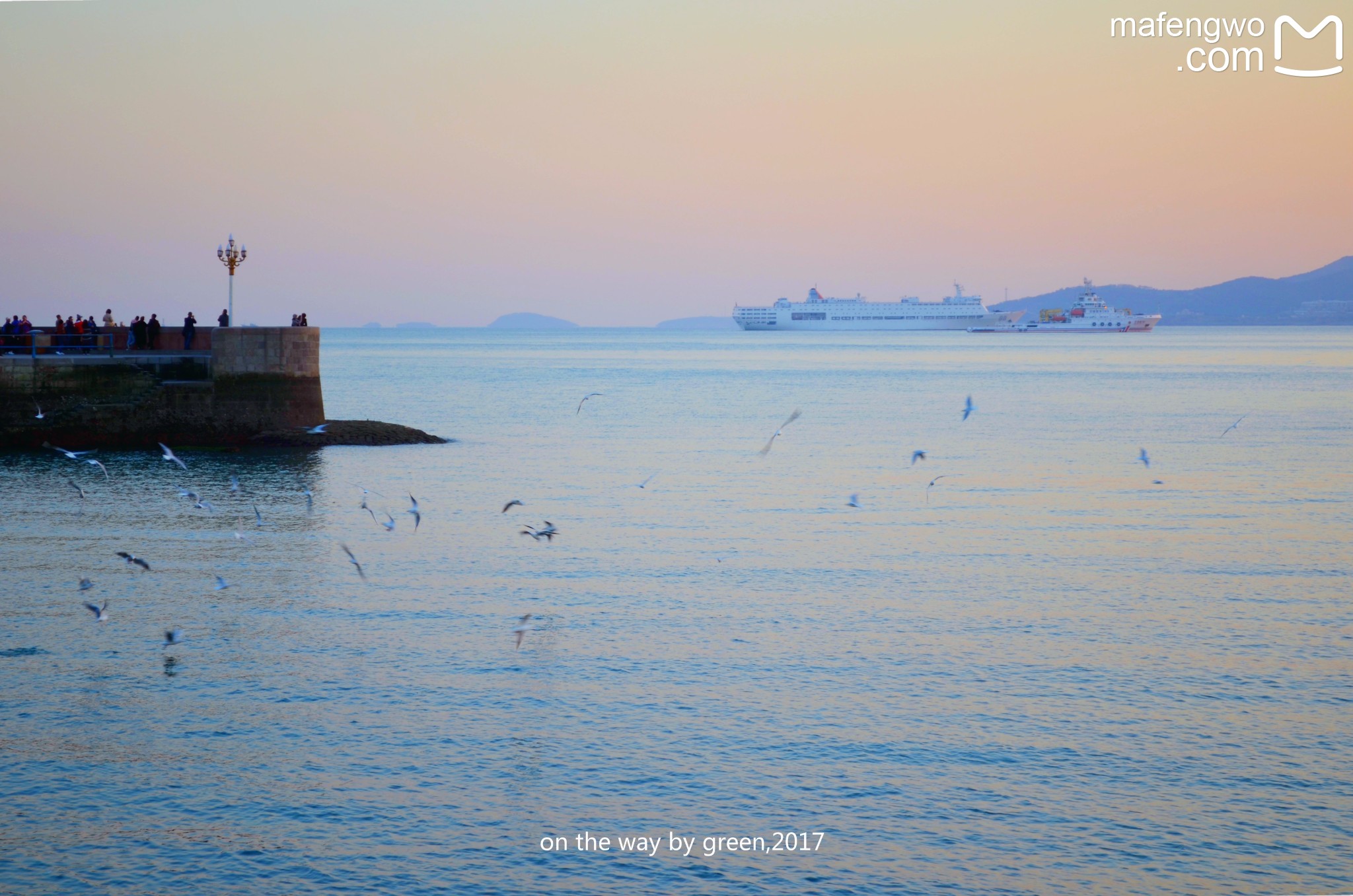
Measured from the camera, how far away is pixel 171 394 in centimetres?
2847

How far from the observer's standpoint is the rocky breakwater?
2781 cm

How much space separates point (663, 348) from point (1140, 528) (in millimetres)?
129933

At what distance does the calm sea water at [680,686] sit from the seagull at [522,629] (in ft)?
0.36

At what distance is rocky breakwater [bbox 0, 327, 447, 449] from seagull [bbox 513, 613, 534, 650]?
1725 cm

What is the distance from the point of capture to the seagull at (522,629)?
12100mm

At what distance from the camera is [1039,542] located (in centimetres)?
1803

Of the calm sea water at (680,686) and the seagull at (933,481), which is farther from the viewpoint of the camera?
the seagull at (933,481)

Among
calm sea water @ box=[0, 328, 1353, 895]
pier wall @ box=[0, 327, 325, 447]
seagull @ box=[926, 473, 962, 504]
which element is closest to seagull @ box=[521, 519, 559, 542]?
calm sea water @ box=[0, 328, 1353, 895]

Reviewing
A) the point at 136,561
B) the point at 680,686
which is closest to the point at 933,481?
the point at 680,686

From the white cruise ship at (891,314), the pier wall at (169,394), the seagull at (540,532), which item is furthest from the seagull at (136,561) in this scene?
the white cruise ship at (891,314)

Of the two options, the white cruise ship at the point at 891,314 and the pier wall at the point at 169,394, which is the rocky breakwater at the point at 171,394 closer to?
the pier wall at the point at 169,394

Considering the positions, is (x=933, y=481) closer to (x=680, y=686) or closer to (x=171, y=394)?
(x=680, y=686)

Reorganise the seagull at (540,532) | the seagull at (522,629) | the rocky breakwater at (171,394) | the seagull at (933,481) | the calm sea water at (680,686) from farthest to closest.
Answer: the rocky breakwater at (171,394) → the seagull at (933,481) → the seagull at (540,532) → the seagull at (522,629) → the calm sea water at (680,686)

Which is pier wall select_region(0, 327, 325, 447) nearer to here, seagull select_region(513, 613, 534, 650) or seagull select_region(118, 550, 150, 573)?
seagull select_region(118, 550, 150, 573)
